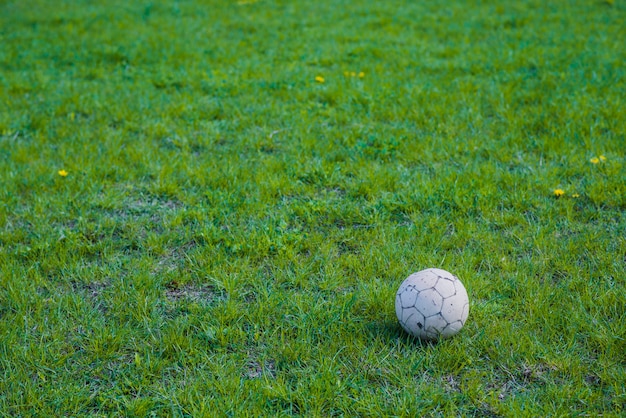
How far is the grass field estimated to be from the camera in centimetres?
308

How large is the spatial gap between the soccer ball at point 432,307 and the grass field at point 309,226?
10 cm

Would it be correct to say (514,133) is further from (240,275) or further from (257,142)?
(240,275)

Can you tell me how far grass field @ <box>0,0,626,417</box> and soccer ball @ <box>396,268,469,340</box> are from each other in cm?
10

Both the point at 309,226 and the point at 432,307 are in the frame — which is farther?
the point at 309,226

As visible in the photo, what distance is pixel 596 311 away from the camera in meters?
3.47

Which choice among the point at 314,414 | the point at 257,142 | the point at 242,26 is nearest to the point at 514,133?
the point at 257,142

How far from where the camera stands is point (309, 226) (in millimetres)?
4492

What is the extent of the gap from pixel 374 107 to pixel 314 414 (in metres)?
4.17

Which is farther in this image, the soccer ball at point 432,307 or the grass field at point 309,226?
the soccer ball at point 432,307

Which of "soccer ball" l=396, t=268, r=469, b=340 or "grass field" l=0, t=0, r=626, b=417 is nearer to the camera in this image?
"grass field" l=0, t=0, r=626, b=417

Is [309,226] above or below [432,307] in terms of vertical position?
below

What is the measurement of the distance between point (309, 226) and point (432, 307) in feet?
4.92

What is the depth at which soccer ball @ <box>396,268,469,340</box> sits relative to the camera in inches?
125

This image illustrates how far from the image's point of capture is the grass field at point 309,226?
3080 millimetres
